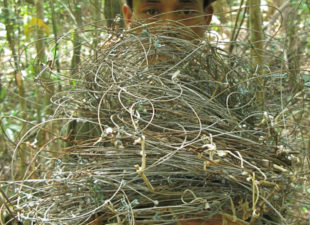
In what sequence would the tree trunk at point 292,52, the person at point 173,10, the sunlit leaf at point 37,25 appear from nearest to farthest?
the tree trunk at point 292,52, the person at point 173,10, the sunlit leaf at point 37,25

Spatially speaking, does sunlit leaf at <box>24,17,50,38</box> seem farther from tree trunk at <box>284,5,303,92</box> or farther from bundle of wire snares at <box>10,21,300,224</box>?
tree trunk at <box>284,5,303,92</box>

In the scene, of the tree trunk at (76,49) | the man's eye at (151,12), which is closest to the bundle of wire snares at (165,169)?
the tree trunk at (76,49)

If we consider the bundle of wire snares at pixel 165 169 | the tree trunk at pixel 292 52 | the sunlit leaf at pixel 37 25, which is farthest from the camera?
the sunlit leaf at pixel 37 25

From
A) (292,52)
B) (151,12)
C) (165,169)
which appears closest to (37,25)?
(151,12)

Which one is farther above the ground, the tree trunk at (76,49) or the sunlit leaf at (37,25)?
the sunlit leaf at (37,25)

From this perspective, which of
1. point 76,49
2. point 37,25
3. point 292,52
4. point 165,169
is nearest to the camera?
point 165,169

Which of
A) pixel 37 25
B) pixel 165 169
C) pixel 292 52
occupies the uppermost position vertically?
pixel 37 25

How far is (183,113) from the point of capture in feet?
2.89

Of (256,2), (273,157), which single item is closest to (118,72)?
(273,157)

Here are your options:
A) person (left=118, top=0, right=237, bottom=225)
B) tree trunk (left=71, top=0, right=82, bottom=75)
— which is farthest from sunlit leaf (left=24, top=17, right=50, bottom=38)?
person (left=118, top=0, right=237, bottom=225)

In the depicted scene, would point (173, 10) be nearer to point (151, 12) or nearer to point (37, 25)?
point (151, 12)

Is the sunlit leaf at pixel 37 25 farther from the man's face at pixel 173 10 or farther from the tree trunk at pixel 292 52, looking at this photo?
the tree trunk at pixel 292 52

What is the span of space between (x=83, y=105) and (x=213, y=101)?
370mm

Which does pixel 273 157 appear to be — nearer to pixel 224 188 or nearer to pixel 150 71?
pixel 224 188
